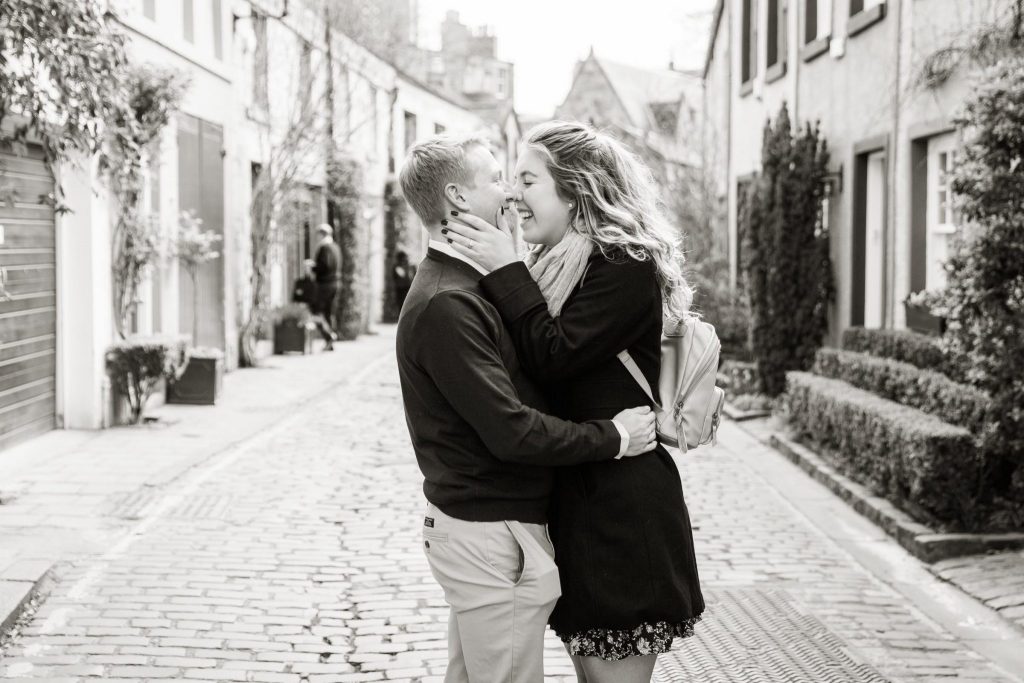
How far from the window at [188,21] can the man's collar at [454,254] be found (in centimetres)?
1334

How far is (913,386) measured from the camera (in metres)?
8.76

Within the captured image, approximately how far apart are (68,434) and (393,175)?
20.0 meters

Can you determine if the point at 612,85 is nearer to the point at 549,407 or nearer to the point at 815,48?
the point at 815,48

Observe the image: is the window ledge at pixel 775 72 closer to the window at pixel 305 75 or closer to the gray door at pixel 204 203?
the window at pixel 305 75

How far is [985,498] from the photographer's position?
7.24 meters

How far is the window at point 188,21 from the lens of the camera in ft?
50.4

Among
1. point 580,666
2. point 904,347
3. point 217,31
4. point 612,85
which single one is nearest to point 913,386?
point 904,347

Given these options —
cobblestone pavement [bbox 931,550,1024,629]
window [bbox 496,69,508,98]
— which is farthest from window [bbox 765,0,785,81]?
window [bbox 496,69,508,98]

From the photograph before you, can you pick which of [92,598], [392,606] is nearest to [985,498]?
[392,606]

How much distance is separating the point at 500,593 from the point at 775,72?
14.5m

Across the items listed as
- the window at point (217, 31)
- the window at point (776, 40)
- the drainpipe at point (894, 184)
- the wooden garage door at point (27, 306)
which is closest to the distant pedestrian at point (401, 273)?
the window at point (217, 31)

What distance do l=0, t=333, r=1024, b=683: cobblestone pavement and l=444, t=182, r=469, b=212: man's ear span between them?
8.20 feet

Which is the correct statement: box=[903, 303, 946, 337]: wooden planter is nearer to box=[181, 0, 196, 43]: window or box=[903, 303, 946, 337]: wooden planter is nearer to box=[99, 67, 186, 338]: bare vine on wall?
box=[99, 67, 186, 338]: bare vine on wall

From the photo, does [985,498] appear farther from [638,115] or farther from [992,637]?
[638,115]
